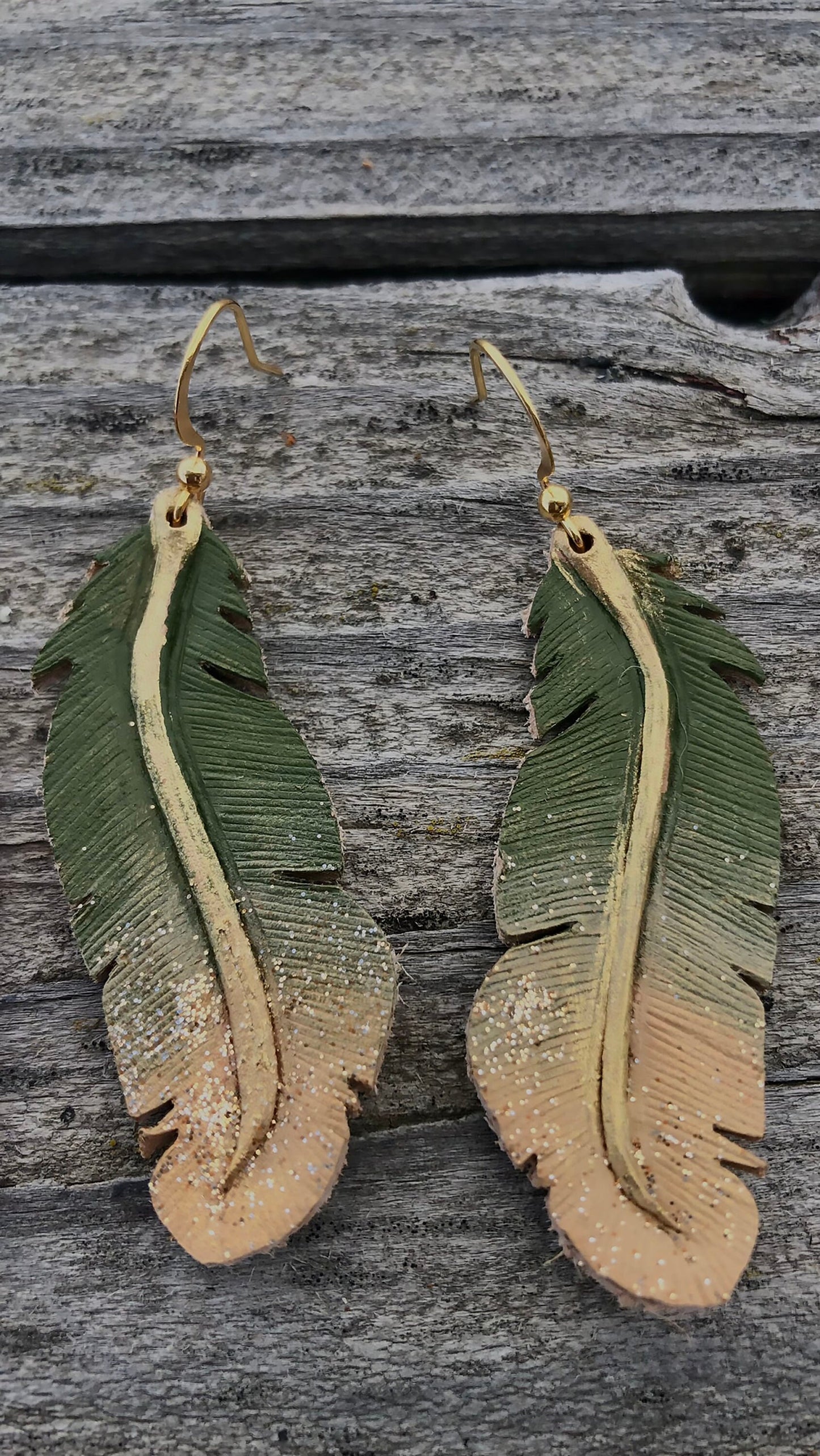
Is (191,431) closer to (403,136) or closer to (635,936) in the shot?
(403,136)

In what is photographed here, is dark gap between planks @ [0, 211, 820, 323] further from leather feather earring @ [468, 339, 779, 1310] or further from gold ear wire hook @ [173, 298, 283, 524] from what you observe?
leather feather earring @ [468, 339, 779, 1310]

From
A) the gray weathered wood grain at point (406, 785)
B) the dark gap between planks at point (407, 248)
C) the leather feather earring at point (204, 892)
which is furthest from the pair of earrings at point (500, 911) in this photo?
the dark gap between planks at point (407, 248)

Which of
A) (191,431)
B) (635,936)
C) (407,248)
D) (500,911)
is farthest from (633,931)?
(407,248)

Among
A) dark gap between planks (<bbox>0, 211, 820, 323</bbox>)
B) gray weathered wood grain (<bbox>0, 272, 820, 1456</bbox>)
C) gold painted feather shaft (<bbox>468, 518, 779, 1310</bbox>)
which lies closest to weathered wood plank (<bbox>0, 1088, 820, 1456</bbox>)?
gray weathered wood grain (<bbox>0, 272, 820, 1456</bbox>)

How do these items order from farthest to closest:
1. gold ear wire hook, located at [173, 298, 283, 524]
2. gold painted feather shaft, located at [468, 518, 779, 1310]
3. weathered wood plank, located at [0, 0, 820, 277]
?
1. weathered wood plank, located at [0, 0, 820, 277]
2. gold ear wire hook, located at [173, 298, 283, 524]
3. gold painted feather shaft, located at [468, 518, 779, 1310]

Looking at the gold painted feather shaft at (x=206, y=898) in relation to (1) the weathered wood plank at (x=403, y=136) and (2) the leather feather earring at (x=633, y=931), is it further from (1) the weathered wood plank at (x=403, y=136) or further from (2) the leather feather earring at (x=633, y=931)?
(1) the weathered wood plank at (x=403, y=136)

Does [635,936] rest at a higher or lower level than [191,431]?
lower
